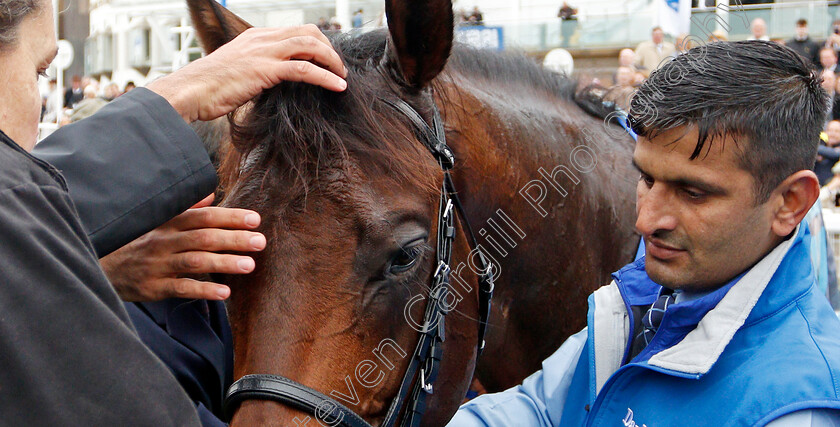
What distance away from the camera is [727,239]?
1.51 metres

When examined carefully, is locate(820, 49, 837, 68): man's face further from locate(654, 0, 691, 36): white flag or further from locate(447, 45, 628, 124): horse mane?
locate(447, 45, 628, 124): horse mane

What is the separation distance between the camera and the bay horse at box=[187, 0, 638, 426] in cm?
168

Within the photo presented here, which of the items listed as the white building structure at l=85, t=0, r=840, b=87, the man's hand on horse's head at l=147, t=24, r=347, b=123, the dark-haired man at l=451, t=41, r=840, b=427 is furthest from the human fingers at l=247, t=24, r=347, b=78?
the white building structure at l=85, t=0, r=840, b=87

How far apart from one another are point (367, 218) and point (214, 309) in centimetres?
87

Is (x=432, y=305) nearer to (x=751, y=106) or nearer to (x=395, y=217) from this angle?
(x=395, y=217)

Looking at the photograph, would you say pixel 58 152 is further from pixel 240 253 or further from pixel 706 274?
Result: pixel 706 274

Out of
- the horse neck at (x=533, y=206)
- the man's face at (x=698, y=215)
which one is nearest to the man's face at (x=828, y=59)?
the horse neck at (x=533, y=206)

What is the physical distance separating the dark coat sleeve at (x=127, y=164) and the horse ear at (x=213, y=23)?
76 centimetres

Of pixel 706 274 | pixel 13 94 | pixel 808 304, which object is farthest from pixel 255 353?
pixel 808 304

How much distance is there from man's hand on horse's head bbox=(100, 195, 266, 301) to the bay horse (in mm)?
75

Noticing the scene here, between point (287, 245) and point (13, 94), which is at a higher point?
point (13, 94)

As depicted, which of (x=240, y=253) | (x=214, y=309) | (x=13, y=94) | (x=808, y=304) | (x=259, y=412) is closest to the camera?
(x=13, y=94)

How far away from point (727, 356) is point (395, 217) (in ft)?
2.77

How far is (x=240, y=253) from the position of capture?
171cm
